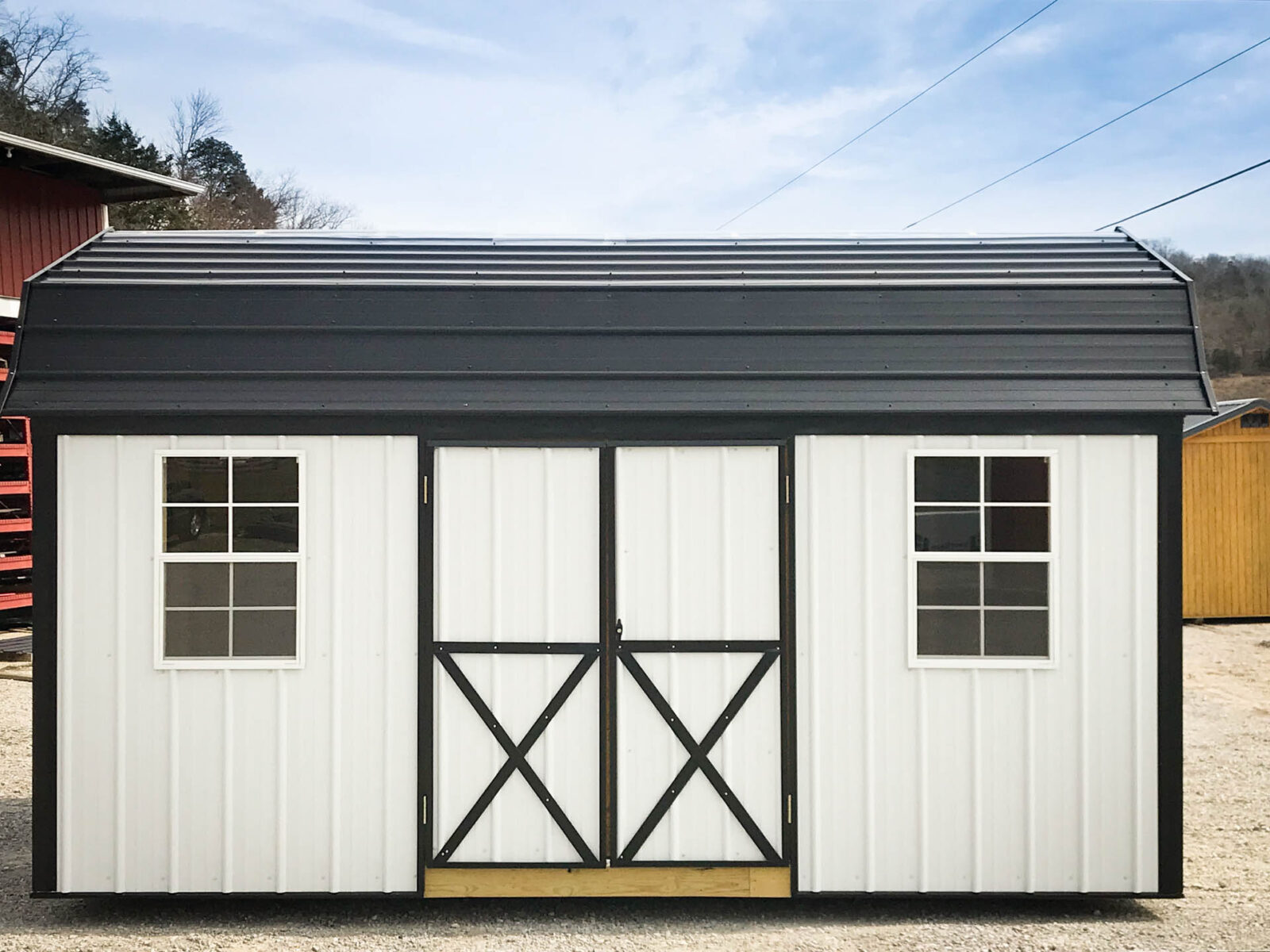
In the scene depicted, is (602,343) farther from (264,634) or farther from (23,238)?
(23,238)

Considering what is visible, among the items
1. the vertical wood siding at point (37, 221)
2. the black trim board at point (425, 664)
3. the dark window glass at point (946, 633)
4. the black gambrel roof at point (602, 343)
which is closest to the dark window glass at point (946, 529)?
the dark window glass at point (946, 633)

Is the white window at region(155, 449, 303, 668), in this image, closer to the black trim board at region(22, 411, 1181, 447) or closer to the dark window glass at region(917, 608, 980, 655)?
the black trim board at region(22, 411, 1181, 447)

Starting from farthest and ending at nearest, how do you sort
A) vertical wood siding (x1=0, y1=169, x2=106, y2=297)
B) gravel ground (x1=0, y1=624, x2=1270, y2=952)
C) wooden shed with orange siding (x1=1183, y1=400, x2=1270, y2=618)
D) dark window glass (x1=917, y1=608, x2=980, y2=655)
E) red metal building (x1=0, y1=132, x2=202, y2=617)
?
wooden shed with orange siding (x1=1183, y1=400, x2=1270, y2=618) → vertical wood siding (x1=0, y1=169, x2=106, y2=297) → red metal building (x1=0, y1=132, x2=202, y2=617) → dark window glass (x1=917, y1=608, x2=980, y2=655) → gravel ground (x1=0, y1=624, x2=1270, y2=952)

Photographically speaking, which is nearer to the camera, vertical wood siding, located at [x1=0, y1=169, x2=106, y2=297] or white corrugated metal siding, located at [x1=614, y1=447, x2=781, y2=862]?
white corrugated metal siding, located at [x1=614, y1=447, x2=781, y2=862]

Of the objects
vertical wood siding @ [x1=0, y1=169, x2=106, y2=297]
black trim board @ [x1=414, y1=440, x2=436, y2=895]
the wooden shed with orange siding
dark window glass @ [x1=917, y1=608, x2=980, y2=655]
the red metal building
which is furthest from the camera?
the wooden shed with orange siding

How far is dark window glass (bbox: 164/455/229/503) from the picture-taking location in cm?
509

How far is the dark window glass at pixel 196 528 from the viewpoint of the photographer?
506 cm

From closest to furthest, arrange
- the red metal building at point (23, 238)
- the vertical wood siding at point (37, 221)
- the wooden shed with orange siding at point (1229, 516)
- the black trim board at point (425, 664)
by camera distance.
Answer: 1. the black trim board at point (425, 664)
2. the red metal building at point (23, 238)
3. the vertical wood siding at point (37, 221)
4. the wooden shed with orange siding at point (1229, 516)

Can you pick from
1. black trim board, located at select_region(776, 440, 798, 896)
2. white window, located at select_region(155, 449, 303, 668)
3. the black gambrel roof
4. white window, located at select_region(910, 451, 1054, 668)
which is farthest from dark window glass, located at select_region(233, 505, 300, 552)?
white window, located at select_region(910, 451, 1054, 668)

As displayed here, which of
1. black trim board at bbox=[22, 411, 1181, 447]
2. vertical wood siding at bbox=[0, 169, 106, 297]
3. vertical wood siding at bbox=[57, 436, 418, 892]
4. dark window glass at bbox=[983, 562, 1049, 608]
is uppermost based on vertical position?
vertical wood siding at bbox=[0, 169, 106, 297]

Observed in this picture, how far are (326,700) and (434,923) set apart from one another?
1.21 m

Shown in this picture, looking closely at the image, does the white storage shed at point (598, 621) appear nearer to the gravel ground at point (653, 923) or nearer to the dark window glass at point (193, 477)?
the dark window glass at point (193, 477)

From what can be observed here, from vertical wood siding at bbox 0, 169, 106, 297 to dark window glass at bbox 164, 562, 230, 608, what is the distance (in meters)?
11.2

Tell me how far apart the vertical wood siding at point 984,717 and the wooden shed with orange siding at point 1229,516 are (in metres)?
11.7
